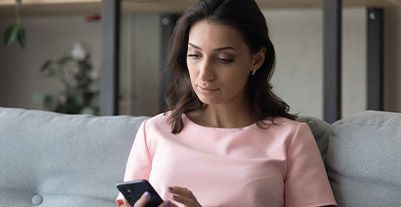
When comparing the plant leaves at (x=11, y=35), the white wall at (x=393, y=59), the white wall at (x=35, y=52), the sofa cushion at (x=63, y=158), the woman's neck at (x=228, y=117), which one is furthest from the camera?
the white wall at (x=35, y=52)

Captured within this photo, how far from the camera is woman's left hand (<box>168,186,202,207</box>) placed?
1.21m

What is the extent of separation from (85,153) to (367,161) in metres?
0.63

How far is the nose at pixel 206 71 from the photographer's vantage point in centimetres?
131

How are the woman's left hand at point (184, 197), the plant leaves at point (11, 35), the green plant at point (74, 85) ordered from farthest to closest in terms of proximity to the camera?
the green plant at point (74, 85) < the plant leaves at point (11, 35) < the woman's left hand at point (184, 197)

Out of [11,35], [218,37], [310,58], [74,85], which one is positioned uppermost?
[218,37]

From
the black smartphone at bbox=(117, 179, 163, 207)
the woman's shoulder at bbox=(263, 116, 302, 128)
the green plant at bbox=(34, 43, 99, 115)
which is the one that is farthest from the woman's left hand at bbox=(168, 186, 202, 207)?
the green plant at bbox=(34, 43, 99, 115)

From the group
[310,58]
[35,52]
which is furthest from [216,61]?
[35,52]

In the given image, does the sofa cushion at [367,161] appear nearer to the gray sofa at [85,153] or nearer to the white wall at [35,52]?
the gray sofa at [85,153]

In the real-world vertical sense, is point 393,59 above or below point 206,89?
below

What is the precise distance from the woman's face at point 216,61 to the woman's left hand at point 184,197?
20 centimetres

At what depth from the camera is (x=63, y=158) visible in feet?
5.18

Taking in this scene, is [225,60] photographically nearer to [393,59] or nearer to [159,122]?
[159,122]

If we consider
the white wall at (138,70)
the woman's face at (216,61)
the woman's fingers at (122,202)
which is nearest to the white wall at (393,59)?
the white wall at (138,70)

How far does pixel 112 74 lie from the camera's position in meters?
2.01
